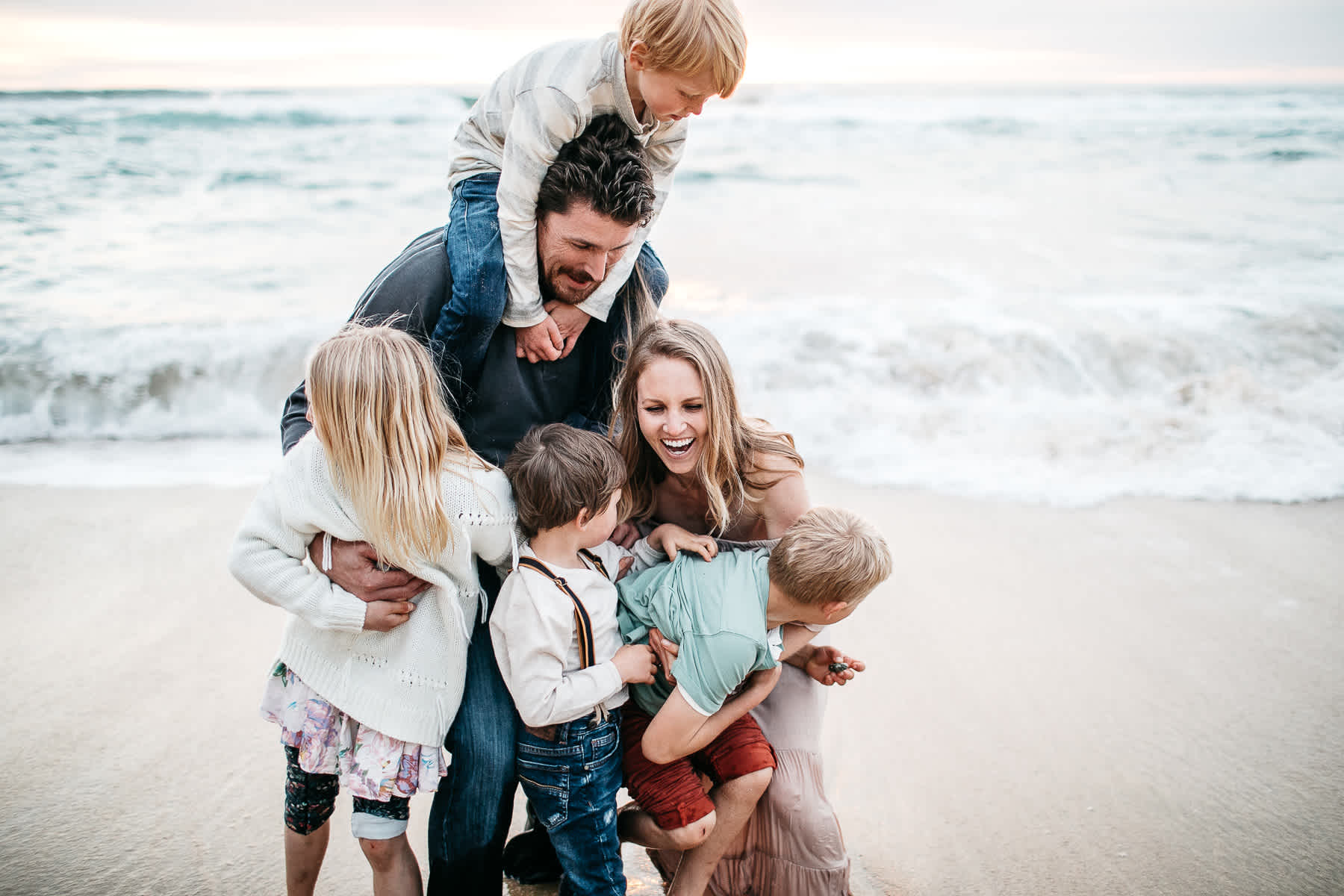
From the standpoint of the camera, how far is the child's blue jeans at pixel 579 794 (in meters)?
1.81

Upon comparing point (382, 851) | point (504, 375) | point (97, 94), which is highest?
point (97, 94)

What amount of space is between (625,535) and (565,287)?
65cm

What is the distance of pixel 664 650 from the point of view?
1838mm

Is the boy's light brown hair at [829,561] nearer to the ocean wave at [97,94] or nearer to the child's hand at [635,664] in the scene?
the child's hand at [635,664]

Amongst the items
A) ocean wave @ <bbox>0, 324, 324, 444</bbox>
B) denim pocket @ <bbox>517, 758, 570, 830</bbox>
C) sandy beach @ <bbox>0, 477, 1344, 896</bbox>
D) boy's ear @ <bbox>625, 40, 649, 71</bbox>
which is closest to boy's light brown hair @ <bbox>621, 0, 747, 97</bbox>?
boy's ear @ <bbox>625, 40, 649, 71</bbox>

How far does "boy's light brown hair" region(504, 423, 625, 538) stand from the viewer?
5.83ft

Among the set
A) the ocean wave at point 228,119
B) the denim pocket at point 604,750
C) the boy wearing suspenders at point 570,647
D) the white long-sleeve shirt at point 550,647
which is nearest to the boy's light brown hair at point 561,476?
the boy wearing suspenders at point 570,647

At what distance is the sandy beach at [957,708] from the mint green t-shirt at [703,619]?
784 mm

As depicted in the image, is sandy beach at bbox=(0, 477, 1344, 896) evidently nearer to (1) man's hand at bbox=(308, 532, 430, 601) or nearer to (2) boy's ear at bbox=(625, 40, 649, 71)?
(1) man's hand at bbox=(308, 532, 430, 601)

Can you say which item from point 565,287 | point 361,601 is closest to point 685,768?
point 361,601

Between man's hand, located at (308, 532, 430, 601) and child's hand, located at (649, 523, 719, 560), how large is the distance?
585mm

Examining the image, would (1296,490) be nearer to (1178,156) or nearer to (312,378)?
(312,378)

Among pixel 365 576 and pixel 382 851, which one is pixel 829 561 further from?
pixel 382 851

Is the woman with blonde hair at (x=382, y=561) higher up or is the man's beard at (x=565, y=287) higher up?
the man's beard at (x=565, y=287)
